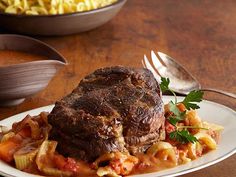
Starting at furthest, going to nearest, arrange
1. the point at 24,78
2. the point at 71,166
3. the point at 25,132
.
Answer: the point at 24,78
the point at 25,132
the point at 71,166

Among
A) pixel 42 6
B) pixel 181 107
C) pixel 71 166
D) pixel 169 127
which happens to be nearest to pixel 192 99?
pixel 181 107

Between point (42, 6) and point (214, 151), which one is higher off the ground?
point (42, 6)

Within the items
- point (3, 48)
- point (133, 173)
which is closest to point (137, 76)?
point (133, 173)

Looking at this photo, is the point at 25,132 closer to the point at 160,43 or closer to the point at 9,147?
the point at 9,147

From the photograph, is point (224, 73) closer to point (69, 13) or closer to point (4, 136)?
point (69, 13)

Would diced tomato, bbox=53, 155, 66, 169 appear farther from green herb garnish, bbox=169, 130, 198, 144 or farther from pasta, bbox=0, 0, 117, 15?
pasta, bbox=0, 0, 117, 15

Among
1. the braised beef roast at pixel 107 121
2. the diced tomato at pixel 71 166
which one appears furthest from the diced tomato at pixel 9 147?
the diced tomato at pixel 71 166
